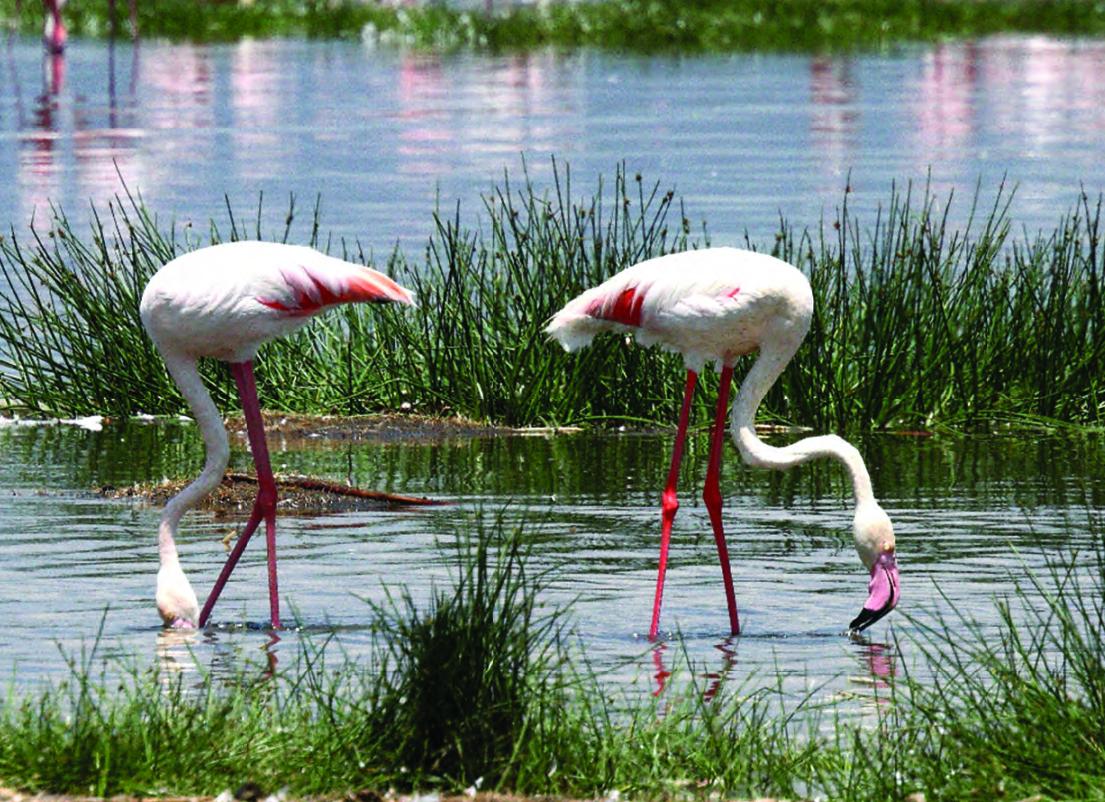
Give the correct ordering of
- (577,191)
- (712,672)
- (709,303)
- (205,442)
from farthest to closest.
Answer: (577,191) → (709,303) → (205,442) → (712,672)

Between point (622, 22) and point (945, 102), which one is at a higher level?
point (622, 22)

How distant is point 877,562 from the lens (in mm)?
7586

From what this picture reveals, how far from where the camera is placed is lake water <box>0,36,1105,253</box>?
21.9 meters

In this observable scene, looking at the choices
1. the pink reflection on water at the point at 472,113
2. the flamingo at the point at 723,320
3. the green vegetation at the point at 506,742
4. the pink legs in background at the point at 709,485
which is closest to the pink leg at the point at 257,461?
the flamingo at the point at 723,320

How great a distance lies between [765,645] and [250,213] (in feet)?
44.3

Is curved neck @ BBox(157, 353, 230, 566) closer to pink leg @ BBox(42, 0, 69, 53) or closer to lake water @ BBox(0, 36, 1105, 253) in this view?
lake water @ BBox(0, 36, 1105, 253)

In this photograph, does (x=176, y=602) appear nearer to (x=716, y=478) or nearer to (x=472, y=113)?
(x=716, y=478)

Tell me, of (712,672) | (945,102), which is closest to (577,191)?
(945,102)

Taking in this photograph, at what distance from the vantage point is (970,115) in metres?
31.0

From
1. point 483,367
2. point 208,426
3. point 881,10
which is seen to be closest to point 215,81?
point 881,10

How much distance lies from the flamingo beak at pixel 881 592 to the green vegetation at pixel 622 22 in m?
36.6

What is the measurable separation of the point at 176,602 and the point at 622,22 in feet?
124

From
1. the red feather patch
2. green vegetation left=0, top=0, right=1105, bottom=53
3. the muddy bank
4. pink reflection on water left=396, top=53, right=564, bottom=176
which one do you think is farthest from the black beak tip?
green vegetation left=0, top=0, right=1105, bottom=53

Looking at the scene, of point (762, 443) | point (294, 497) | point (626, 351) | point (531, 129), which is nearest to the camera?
point (762, 443)
